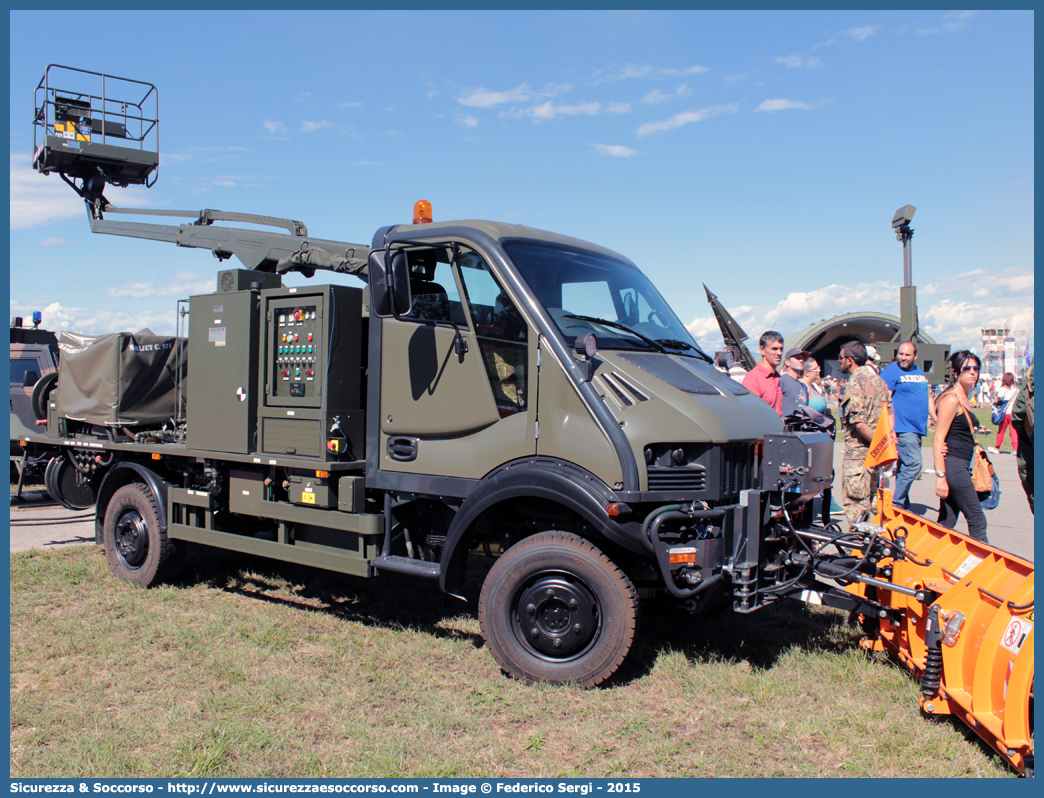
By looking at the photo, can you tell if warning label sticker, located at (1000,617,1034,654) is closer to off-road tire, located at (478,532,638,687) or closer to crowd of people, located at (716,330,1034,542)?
off-road tire, located at (478,532,638,687)

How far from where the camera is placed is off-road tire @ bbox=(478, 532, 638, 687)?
4.28 metres

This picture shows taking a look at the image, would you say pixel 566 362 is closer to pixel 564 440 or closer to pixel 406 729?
pixel 564 440

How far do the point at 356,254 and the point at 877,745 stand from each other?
521 centimetres

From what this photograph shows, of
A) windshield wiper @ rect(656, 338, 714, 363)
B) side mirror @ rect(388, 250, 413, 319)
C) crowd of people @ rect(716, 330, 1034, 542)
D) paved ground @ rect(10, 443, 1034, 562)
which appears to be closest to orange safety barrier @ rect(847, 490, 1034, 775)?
crowd of people @ rect(716, 330, 1034, 542)

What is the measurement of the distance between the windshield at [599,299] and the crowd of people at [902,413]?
66 cm

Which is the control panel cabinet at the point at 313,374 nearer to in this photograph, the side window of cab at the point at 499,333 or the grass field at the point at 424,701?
the side window of cab at the point at 499,333

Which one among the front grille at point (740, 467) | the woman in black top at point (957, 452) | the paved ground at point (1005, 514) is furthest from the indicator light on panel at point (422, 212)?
the paved ground at point (1005, 514)

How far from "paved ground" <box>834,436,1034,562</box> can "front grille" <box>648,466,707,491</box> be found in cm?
389

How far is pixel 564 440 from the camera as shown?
14.6ft

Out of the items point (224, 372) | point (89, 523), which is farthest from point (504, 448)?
point (89, 523)

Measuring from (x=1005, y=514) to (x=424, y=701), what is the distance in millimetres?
9189

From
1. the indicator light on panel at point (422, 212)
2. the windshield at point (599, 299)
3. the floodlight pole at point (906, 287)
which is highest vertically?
the floodlight pole at point (906, 287)

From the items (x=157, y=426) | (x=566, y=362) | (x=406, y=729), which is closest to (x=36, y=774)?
(x=406, y=729)

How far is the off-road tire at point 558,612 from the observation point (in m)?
4.28
